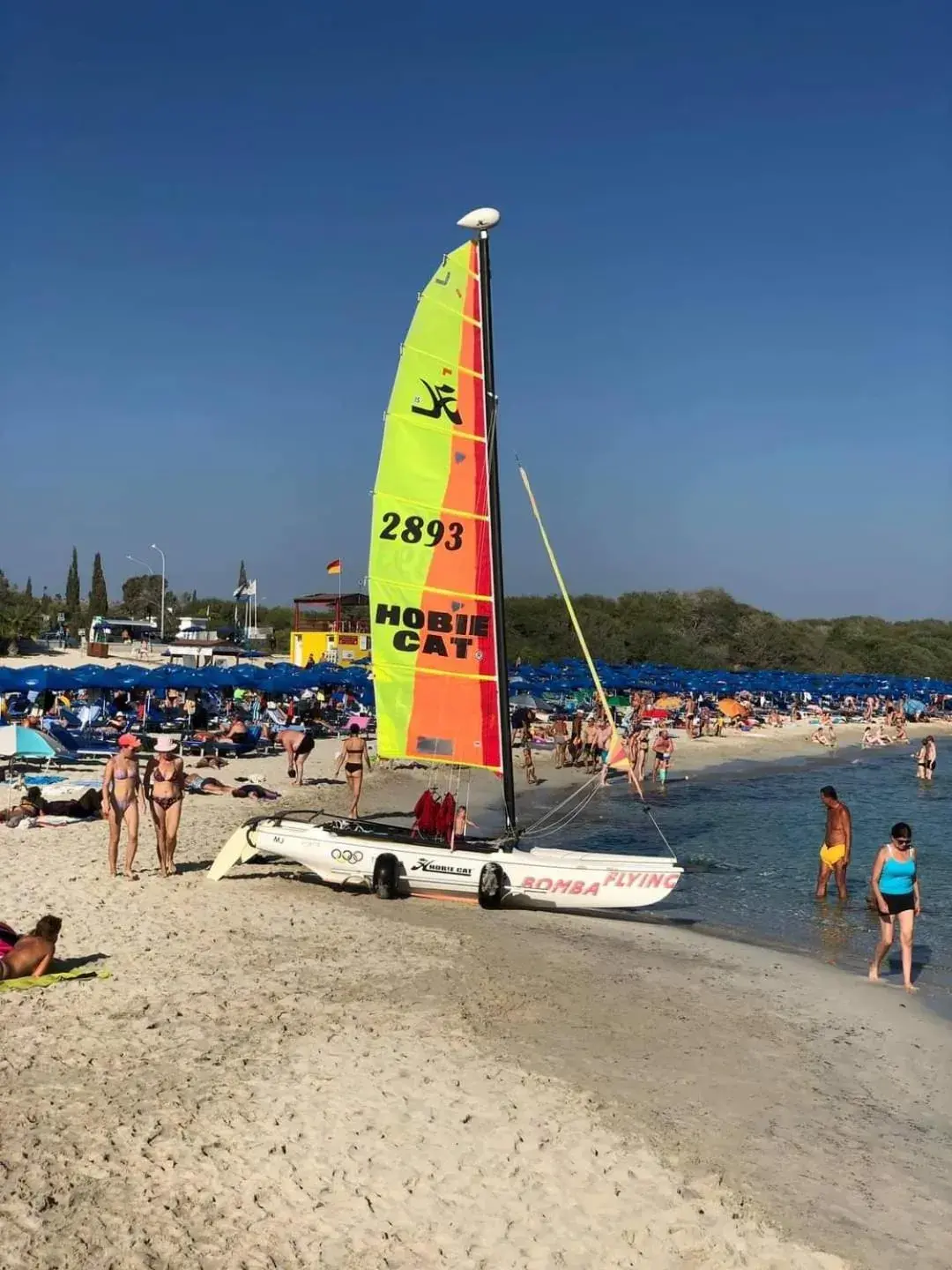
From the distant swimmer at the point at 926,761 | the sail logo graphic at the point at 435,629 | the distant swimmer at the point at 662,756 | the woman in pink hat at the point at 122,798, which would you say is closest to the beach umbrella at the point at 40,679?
the woman in pink hat at the point at 122,798

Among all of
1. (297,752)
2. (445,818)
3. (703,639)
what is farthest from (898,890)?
(703,639)

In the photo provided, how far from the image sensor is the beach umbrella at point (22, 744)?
60.7 feet

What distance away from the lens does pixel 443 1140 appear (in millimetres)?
5633

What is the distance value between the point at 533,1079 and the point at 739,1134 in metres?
1.29

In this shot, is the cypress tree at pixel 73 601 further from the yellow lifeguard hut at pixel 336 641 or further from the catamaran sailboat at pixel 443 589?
the catamaran sailboat at pixel 443 589

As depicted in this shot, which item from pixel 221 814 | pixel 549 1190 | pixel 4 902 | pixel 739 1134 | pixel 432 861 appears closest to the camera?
pixel 549 1190

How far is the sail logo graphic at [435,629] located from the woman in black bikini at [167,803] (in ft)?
9.23

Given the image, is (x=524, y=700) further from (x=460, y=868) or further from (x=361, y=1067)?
(x=361, y=1067)

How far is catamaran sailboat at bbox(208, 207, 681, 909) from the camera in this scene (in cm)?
1154

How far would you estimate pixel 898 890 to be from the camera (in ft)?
30.7

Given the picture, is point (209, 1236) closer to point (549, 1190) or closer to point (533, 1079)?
point (549, 1190)

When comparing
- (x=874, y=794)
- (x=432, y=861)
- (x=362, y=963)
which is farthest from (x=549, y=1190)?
(x=874, y=794)

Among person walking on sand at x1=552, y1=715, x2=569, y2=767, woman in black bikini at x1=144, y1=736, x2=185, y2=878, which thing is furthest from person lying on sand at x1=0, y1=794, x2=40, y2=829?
person walking on sand at x1=552, y1=715, x2=569, y2=767

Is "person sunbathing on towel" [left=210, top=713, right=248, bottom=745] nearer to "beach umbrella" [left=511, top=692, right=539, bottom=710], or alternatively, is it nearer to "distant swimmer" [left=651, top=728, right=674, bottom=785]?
"distant swimmer" [left=651, top=728, right=674, bottom=785]
